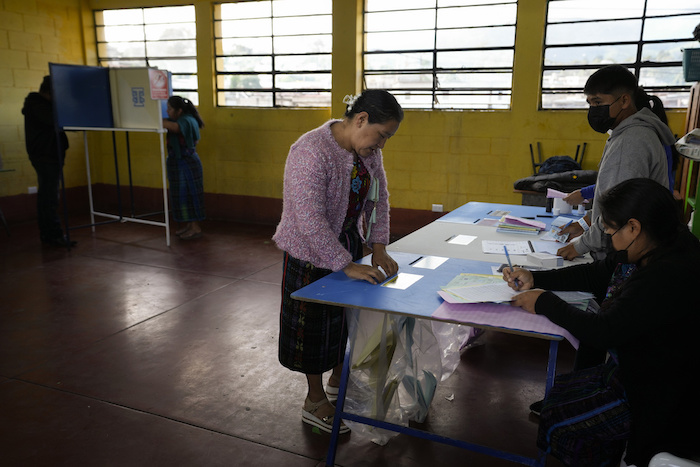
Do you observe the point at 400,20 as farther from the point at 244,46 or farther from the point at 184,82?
the point at 184,82

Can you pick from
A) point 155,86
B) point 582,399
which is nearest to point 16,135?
point 155,86

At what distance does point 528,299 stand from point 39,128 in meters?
4.99

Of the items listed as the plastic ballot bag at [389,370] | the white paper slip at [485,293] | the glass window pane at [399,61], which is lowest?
the plastic ballot bag at [389,370]

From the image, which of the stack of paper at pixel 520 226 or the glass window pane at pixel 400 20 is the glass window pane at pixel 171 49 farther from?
the stack of paper at pixel 520 226

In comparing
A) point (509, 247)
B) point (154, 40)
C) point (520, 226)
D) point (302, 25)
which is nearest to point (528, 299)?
point (509, 247)

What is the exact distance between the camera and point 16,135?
616cm

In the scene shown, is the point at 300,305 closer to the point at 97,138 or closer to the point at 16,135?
the point at 16,135

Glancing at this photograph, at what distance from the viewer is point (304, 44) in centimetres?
595

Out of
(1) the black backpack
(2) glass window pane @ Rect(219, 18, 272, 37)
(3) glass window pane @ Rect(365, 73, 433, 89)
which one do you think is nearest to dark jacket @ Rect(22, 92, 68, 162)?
(2) glass window pane @ Rect(219, 18, 272, 37)

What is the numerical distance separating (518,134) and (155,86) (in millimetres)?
3461

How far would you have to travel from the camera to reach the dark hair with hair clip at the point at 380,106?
1.88 meters

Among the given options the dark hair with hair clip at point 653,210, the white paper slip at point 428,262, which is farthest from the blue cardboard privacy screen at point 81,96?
the dark hair with hair clip at point 653,210

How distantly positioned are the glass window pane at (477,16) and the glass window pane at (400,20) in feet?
0.41

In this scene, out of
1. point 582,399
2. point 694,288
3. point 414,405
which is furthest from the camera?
point 414,405
